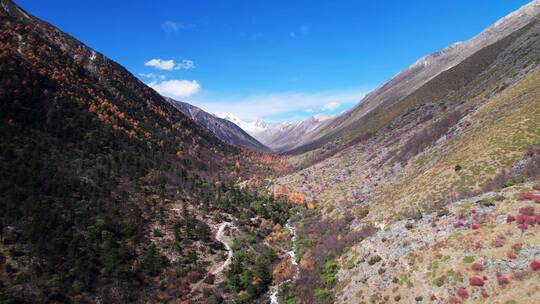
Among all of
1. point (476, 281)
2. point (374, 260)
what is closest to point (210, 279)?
point (374, 260)

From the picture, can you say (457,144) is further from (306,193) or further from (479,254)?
(306,193)

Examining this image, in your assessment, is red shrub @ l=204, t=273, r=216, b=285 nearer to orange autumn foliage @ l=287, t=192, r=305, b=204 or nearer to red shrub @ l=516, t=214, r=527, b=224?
red shrub @ l=516, t=214, r=527, b=224

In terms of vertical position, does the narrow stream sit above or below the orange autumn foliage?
below

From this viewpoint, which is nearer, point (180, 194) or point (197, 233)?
point (197, 233)

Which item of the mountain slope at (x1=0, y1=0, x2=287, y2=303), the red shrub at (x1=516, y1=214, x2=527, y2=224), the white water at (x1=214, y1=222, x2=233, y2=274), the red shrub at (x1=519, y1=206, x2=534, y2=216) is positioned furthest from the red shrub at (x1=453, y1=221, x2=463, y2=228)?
the white water at (x1=214, y1=222, x2=233, y2=274)

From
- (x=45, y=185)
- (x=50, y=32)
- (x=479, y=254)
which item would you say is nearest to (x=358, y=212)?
(x=479, y=254)

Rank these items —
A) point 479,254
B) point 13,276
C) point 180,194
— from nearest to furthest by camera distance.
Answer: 1. point 479,254
2. point 13,276
3. point 180,194
